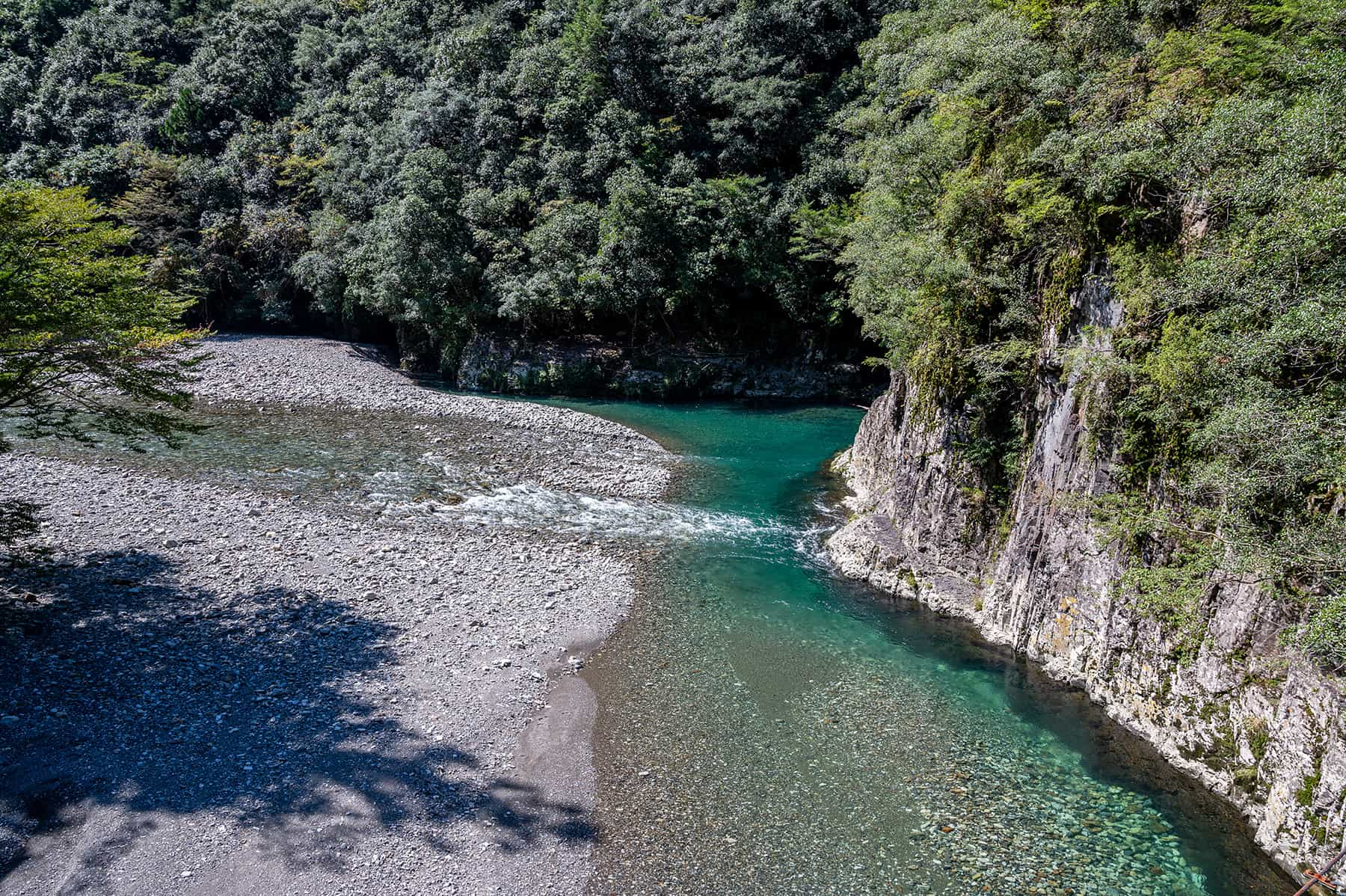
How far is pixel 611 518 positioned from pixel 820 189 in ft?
80.4

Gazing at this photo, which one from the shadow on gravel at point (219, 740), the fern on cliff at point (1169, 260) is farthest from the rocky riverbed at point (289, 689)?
the fern on cliff at point (1169, 260)

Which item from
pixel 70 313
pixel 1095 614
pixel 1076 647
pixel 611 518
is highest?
pixel 70 313

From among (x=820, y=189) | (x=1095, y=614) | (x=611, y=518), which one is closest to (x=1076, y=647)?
(x=1095, y=614)

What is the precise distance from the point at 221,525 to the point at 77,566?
302 cm

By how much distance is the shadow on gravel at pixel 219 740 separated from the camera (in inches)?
329

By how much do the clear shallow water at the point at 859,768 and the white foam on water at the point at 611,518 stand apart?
9.25 feet

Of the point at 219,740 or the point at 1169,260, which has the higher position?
the point at 1169,260

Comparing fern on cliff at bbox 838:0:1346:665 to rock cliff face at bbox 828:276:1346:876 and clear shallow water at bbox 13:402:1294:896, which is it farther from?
clear shallow water at bbox 13:402:1294:896

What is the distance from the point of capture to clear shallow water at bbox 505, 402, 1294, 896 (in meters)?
8.27

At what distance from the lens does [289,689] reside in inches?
429

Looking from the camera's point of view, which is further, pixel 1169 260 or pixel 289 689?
pixel 289 689

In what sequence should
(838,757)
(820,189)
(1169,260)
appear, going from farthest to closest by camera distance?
(820,189), (1169,260), (838,757)

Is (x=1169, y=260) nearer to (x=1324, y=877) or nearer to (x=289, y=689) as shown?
(x=1324, y=877)

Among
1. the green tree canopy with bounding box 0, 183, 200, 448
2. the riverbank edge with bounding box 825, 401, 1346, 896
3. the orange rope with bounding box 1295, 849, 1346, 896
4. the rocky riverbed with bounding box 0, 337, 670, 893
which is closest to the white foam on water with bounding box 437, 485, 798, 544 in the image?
the rocky riverbed with bounding box 0, 337, 670, 893
